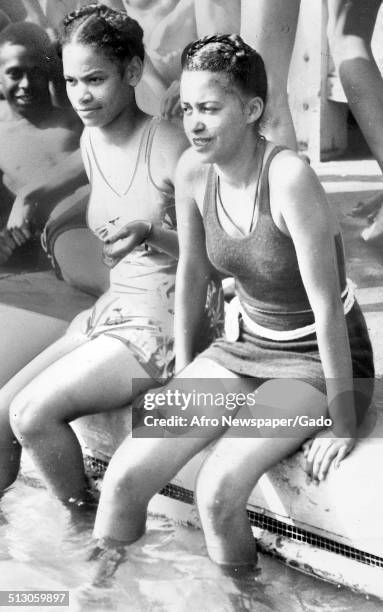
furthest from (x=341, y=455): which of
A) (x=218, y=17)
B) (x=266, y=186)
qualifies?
(x=218, y=17)

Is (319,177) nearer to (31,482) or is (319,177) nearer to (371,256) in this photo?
(371,256)

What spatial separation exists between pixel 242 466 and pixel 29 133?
4.23 ft

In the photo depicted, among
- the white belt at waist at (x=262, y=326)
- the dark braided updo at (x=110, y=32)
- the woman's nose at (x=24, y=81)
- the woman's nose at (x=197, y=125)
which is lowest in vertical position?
the white belt at waist at (x=262, y=326)

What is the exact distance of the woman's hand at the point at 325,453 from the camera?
8.11ft

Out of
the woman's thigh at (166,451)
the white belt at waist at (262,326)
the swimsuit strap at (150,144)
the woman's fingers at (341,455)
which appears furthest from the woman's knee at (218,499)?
the swimsuit strap at (150,144)

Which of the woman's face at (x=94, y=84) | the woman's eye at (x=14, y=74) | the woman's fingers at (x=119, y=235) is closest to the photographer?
the woman's face at (x=94, y=84)

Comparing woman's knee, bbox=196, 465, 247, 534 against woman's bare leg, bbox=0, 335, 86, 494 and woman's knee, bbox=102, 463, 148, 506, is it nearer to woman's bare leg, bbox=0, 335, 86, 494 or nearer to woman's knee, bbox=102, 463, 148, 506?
woman's knee, bbox=102, 463, 148, 506

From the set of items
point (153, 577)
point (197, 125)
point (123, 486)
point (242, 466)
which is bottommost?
point (153, 577)

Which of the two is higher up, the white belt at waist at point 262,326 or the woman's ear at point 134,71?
the woman's ear at point 134,71

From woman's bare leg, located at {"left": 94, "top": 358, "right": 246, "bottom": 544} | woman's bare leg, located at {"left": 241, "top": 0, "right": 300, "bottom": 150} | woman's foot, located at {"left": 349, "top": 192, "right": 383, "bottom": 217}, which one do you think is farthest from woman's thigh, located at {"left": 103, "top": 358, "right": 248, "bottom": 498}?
woman's bare leg, located at {"left": 241, "top": 0, "right": 300, "bottom": 150}

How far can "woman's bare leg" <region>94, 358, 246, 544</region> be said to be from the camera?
8.55 feet

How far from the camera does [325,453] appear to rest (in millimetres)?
2482

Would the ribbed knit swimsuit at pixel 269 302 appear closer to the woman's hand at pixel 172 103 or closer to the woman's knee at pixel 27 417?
the woman's hand at pixel 172 103

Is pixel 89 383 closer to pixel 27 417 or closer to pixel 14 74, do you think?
pixel 27 417
